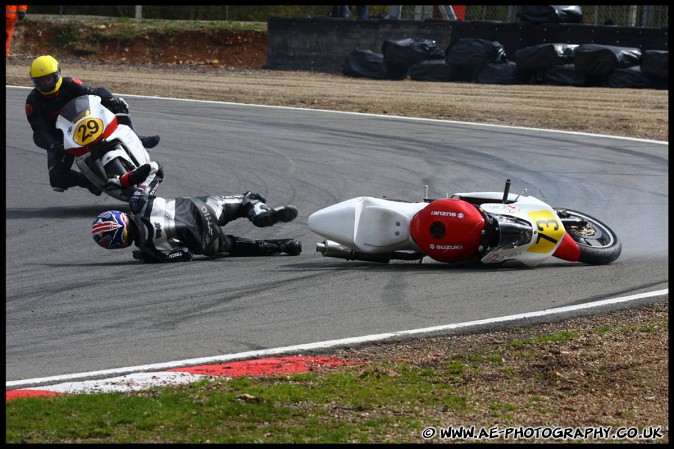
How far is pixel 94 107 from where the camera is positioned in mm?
12102

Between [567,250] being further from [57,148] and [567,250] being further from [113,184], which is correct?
[57,148]

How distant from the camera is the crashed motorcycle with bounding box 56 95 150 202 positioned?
11.8m

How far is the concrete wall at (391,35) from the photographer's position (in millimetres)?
22250

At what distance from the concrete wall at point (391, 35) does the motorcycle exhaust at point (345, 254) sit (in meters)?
14.2

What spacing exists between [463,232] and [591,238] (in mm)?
1542

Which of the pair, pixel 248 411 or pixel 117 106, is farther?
pixel 117 106

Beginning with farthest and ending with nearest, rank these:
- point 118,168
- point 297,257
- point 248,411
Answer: point 118,168
point 297,257
point 248,411

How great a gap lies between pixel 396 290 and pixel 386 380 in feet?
7.70

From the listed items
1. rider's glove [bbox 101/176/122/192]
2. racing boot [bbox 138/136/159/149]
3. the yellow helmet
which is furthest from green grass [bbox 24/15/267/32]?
rider's glove [bbox 101/176/122/192]

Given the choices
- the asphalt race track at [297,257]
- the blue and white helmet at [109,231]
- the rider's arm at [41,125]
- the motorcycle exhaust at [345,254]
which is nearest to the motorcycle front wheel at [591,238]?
the asphalt race track at [297,257]

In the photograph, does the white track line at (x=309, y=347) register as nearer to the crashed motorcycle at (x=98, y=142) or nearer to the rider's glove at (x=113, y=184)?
the rider's glove at (x=113, y=184)

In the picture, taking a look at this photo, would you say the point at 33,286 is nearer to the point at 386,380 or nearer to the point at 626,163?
the point at 386,380

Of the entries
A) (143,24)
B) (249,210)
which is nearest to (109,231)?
(249,210)

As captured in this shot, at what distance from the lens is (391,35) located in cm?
2562
